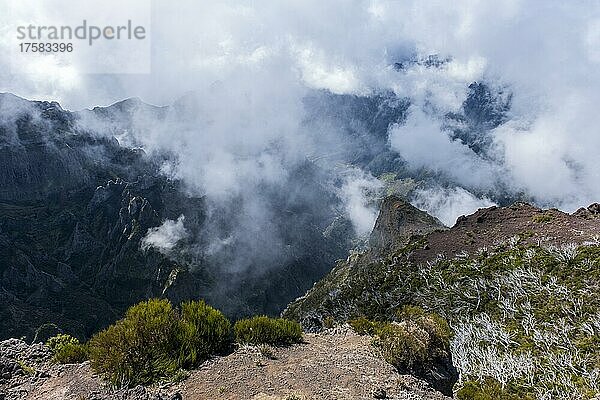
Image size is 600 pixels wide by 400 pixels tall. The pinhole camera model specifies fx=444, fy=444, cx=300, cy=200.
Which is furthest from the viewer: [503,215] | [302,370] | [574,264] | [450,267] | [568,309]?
[503,215]

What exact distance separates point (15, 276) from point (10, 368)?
7020 inches

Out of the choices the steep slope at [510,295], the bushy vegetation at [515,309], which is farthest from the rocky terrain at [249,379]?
the steep slope at [510,295]

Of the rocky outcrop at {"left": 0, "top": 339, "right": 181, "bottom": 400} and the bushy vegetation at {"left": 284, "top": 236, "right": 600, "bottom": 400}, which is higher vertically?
the rocky outcrop at {"left": 0, "top": 339, "right": 181, "bottom": 400}

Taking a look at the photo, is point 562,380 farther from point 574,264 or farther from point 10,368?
point 10,368

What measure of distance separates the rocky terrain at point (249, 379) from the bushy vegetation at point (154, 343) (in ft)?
1.64

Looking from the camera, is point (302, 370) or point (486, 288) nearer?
point (302, 370)

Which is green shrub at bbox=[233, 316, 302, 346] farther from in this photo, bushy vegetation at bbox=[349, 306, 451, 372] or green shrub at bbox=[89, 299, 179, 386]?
bushy vegetation at bbox=[349, 306, 451, 372]

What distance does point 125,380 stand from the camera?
1225 cm

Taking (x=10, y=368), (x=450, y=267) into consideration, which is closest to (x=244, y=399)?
(x=10, y=368)

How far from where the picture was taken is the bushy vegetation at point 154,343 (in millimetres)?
12617

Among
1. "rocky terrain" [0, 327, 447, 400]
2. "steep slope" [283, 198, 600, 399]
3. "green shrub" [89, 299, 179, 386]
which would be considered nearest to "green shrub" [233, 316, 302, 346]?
"rocky terrain" [0, 327, 447, 400]

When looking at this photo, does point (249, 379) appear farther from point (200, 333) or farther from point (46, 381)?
point (46, 381)

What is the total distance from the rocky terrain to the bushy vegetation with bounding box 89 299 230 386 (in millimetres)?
499

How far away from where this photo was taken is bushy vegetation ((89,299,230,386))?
1262cm
